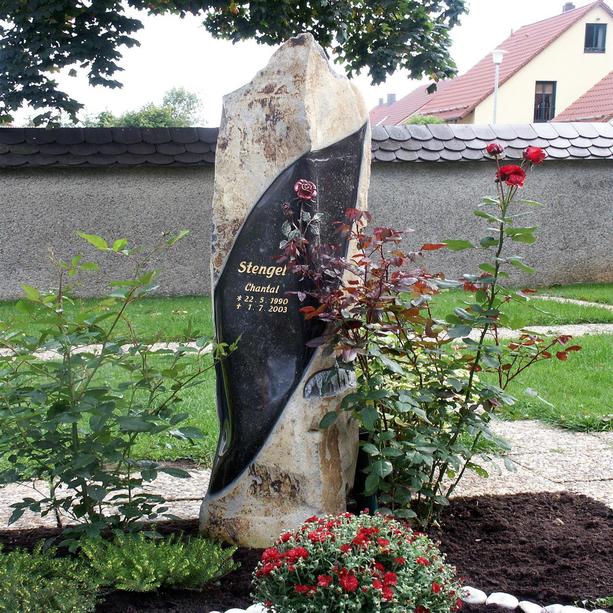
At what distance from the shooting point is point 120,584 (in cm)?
294

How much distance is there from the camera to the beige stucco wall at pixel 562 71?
31234mm

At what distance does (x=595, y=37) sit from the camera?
32812 millimetres

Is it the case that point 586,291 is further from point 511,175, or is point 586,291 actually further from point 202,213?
point 511,175

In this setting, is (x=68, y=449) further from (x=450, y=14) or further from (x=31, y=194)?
(x=450, y=14)

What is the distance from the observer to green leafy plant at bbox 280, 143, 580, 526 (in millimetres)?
3277

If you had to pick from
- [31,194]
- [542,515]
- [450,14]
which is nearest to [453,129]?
[450,14]

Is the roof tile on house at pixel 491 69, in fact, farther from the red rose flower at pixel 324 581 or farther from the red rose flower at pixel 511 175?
the red rose flower at pixel 324 581

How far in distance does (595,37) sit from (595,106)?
25.8 ft

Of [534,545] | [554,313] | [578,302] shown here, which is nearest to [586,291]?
[578,302]

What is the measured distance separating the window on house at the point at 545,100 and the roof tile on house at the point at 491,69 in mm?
1299

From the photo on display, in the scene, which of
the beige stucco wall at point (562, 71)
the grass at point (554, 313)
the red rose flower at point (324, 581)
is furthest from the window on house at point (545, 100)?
the red rose flower at point (324, 581)

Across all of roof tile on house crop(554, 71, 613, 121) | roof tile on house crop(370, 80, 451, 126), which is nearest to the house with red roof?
roof tile on house crop(554, 71, 613, 121)

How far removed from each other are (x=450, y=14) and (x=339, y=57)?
1700mm

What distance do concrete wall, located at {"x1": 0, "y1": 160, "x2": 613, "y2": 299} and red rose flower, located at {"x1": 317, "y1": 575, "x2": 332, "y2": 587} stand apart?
355 inches
